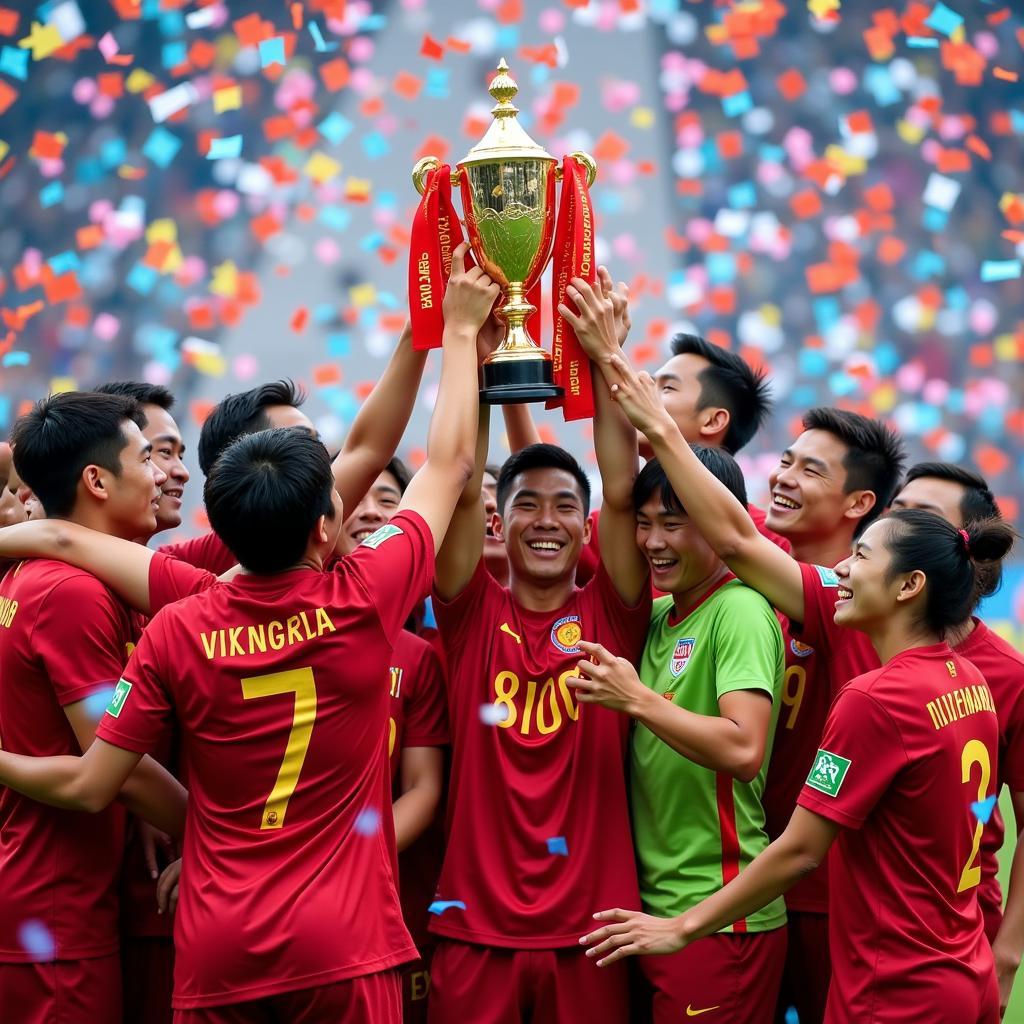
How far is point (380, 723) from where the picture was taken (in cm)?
288

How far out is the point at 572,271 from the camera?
341 centimetres

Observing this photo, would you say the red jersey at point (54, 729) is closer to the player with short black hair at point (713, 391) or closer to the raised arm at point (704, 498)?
the raised arm at point (704, 498)

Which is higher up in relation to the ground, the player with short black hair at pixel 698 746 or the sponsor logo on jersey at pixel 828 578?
the sponsor logo on jersey at pixel 828 578

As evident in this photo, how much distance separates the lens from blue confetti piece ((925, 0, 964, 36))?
11.5 metres

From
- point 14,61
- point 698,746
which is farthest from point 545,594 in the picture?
point 14,61

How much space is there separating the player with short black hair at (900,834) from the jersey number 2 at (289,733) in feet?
2.27

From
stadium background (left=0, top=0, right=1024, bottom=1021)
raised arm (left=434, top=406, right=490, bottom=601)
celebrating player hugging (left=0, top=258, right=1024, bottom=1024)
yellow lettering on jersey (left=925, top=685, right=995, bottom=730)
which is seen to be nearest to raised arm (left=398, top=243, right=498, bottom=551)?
celebrating player hugging (left=0, top=258, right=1024, bottom=1024)

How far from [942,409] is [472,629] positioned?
8.59 metres

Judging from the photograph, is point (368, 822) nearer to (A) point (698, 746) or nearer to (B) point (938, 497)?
(A) point (698, 746)

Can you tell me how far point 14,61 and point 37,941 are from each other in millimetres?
8592

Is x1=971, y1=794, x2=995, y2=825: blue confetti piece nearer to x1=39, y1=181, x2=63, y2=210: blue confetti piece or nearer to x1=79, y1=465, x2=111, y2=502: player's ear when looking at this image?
x1=79, y1=465, x2=111, y2=502: player's ear

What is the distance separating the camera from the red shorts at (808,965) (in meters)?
3.50

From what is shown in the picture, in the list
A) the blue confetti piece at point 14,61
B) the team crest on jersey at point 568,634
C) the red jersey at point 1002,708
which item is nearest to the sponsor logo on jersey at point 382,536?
the team crest on jersey at point 568,634

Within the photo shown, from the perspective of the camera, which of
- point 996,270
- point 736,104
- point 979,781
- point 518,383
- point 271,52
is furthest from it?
point 996,270
